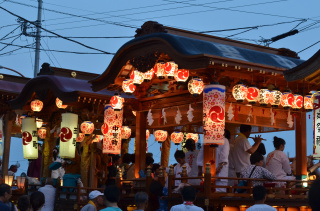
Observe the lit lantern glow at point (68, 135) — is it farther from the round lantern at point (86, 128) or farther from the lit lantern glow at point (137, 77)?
the lit lantern glow at point (137, 77)

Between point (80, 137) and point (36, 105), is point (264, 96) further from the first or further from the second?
point (36, 105)

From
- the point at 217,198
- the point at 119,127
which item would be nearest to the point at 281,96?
the point at 217,198

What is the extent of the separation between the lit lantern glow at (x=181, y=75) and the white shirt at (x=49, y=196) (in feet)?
15.3

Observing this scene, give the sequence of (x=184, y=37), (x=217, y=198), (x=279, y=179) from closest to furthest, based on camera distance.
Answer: (x=217, y=198) → (x=279, y=179) → (x=184, y=37)

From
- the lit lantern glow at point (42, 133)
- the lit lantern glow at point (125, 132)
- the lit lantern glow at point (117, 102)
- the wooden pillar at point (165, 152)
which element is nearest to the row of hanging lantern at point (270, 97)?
the lit lantern glow at point (117, 102)

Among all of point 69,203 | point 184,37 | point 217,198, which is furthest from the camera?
point 69,203

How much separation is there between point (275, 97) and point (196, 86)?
2.29m

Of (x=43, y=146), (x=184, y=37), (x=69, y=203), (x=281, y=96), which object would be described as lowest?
(x=69, y=203)

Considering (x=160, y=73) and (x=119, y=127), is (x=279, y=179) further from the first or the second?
(x=119, y=127)

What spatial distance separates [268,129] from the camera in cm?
1598

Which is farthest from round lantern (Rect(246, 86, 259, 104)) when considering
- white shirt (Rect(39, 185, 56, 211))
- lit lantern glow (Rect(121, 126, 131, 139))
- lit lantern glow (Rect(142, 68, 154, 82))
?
lit lantern glow (Rect(121, 126, 131, 139))

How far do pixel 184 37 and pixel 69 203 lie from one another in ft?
17.7

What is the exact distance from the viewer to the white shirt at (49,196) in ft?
48.1

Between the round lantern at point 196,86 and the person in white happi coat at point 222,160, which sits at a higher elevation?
the round lantern at point 196,86
